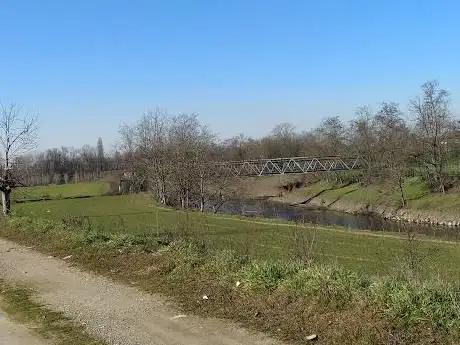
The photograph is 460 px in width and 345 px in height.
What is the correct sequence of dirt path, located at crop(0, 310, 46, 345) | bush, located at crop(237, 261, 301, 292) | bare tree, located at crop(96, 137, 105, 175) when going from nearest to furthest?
dirt path, located at crop(0, 310, 46, 345) → bush, located at crop(237, 261, 301, 292) → bare tree, located at crop(96, 137, 105, 175)

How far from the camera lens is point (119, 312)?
8938mm

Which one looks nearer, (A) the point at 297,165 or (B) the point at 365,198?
(B) the point at 365,198

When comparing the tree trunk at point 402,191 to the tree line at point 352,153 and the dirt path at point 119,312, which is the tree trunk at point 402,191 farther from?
the dirt path at point 119,312

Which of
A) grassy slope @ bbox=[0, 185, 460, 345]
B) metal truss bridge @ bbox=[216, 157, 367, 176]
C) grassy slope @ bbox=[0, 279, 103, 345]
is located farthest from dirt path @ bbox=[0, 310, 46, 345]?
metal truss bridge @ bbox=[216, 157, 367, 176]

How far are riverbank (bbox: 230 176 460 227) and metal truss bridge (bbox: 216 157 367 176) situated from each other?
2.57m

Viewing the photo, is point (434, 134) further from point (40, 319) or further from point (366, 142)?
point (40, 319)

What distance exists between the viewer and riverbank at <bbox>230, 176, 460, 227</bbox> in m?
57.5

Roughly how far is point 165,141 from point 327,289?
191ft

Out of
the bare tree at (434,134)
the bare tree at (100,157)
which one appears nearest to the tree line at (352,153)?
the bare tree at (434,134)

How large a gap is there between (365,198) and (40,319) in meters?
64.9

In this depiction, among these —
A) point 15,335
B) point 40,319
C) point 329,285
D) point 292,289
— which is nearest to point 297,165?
point 292,289

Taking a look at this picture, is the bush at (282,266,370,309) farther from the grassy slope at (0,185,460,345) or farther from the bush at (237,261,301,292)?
the bush at (237,261,301,292)

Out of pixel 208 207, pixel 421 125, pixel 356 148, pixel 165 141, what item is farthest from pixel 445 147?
pixel 165 141

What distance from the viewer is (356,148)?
278 feet
